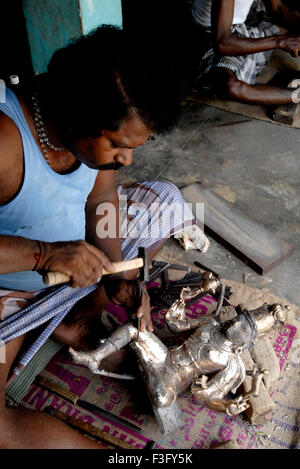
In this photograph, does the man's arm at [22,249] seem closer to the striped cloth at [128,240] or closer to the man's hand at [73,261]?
the man's hand at [73,261]

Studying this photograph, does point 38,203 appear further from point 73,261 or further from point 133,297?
point 133,297

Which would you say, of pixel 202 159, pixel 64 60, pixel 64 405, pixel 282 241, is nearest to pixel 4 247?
pixel 64 60

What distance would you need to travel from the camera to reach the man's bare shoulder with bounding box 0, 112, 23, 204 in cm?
162

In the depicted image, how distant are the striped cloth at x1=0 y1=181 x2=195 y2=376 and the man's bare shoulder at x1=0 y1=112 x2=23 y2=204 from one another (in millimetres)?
523

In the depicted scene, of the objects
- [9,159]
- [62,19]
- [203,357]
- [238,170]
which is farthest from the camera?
[238,170]

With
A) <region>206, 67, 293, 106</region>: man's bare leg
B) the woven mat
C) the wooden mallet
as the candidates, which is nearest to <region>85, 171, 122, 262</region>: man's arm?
the wooden mallet

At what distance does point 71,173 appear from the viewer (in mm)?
1913

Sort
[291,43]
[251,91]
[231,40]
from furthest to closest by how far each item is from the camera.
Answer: [251,91]
[291,43]
[231,40]

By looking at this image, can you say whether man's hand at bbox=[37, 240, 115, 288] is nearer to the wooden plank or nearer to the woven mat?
the woven mat

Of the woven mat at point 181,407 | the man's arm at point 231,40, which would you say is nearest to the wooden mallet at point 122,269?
the woven mat at point 181,407

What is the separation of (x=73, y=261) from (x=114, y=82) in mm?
699

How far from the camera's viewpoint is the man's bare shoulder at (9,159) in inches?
63.7

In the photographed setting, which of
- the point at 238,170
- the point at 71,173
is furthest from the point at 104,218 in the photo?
the point at 238,170

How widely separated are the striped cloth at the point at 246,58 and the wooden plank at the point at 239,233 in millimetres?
1552
